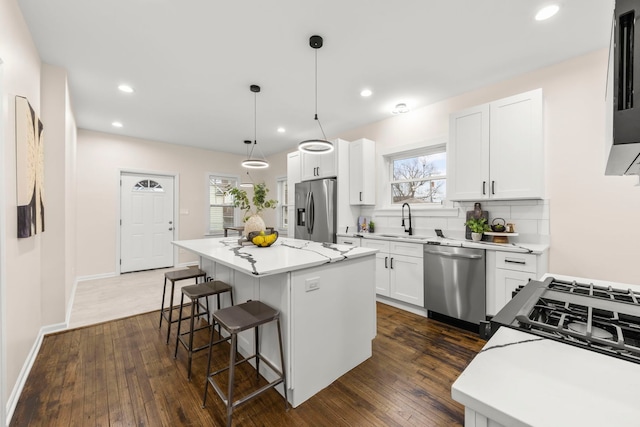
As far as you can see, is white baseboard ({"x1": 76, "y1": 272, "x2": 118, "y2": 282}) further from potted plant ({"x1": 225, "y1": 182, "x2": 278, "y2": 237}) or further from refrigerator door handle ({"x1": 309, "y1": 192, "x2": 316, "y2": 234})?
potted plant ({"x1": 225, "y1": 182, "x2": 278, "y2": 237})

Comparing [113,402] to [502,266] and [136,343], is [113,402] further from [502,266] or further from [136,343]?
[502,266]

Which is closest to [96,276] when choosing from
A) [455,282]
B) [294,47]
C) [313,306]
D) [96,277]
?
[96,277]

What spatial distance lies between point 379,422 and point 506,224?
8.12 ft

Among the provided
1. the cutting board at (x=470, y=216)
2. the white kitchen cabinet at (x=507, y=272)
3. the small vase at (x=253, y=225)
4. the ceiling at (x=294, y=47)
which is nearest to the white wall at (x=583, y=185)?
the ceiling at (x=294, y=47)

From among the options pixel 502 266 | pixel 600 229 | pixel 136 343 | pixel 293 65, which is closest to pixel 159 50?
pixel 293 65

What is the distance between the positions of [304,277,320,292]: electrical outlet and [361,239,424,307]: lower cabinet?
1774 millimetres

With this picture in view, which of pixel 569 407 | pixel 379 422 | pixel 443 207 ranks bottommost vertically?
pixel 379 422

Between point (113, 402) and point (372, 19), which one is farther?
point (372, 19)

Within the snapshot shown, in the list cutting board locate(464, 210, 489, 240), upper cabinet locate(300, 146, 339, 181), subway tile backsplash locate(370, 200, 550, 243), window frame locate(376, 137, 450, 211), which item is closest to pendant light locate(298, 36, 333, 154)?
upper cabinet locate(300, 146, 339, 181)

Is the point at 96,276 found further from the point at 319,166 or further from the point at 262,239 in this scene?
the point at 319,166

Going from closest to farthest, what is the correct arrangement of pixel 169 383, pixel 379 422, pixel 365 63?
pixel 379 422 → pixel 169 383 → pixel 365 63

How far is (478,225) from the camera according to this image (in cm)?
300

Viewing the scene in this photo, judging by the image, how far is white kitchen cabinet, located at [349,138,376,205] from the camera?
4168 millimetres

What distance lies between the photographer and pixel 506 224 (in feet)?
9.71
